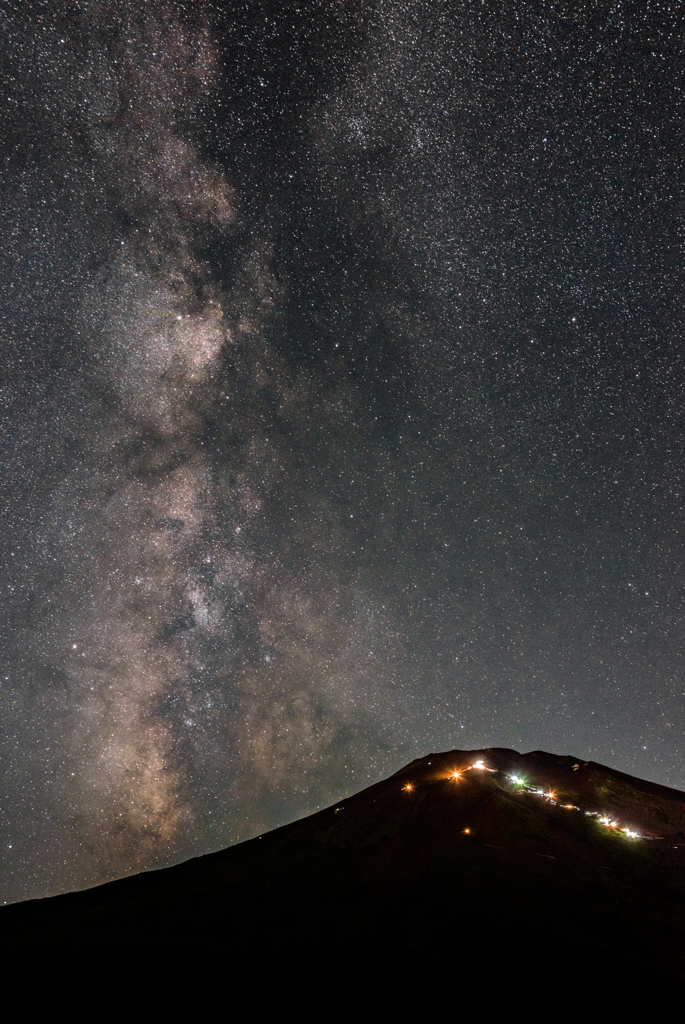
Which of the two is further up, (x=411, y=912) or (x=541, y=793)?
(x=541, y=793)

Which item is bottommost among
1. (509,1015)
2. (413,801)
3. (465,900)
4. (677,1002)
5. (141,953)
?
(677,1002)

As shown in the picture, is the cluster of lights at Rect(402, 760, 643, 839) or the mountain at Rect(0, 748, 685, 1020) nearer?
the mountain at Rect(0, 748, 685, 1020)

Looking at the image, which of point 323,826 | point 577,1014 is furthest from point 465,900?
point 323,826

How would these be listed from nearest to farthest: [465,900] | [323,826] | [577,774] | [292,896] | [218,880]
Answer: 1. [465,900]
2. [292,896]
3. [218,880]
4. [323,826]
5. [577,774]

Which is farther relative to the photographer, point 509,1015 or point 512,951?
point 512,951

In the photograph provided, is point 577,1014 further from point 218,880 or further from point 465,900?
point 218,880

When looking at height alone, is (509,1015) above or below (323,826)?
below

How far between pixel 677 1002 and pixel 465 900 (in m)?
6.65

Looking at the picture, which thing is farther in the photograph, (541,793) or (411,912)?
(541,793)

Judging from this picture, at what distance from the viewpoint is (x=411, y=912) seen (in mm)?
16578

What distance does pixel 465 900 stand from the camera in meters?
16.8

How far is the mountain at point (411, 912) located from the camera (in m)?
11.2

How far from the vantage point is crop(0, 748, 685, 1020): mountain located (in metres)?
11.2

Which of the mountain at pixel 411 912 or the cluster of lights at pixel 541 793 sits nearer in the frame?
the mountain at pixel 411 912
